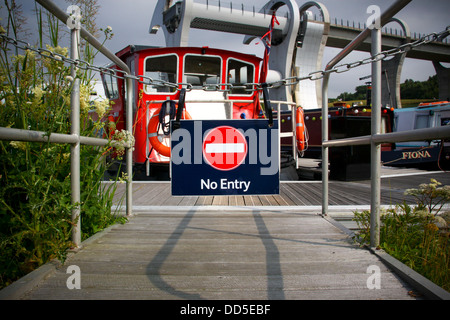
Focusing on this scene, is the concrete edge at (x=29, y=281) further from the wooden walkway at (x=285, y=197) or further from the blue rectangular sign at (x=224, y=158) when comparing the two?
the wooden walkway at (x=285, y=197)

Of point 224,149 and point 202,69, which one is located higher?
point 202,69

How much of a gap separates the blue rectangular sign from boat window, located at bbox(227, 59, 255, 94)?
4.24 meters

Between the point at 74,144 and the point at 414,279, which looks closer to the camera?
the point at 414,279

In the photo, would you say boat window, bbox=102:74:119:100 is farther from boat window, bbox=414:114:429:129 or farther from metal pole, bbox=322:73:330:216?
boat window, bbox=414:114:429:129

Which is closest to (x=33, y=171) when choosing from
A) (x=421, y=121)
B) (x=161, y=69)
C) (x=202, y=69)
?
(x=161, y=69)

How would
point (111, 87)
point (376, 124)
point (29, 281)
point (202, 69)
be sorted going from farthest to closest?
point (111, 87) → point (202, 69) → point (376, 124) → point (29, 281)

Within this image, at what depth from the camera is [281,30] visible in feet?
103

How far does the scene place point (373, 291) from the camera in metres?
1.48

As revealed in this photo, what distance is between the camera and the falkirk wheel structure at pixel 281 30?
86.4ft

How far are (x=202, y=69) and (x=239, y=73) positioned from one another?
904 millimetres

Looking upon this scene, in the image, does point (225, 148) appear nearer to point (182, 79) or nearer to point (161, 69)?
point (182, 79)

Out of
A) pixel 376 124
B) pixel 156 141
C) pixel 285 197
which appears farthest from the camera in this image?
pixel 156 141
